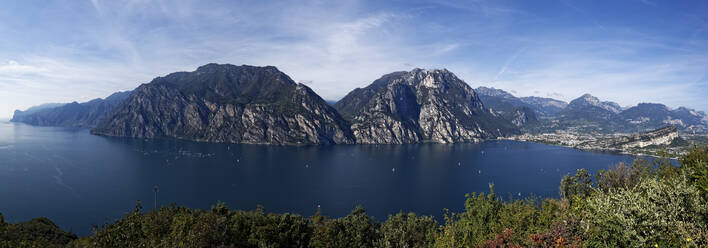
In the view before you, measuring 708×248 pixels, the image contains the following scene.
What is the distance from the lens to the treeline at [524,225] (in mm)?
17094

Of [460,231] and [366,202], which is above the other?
[460,231]

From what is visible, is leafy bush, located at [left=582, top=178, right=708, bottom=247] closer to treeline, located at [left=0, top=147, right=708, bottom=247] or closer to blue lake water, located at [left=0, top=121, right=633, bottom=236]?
treeline, located at [left=0, top=147, right=708, bottom=247]

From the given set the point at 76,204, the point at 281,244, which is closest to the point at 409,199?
the point at 281,244

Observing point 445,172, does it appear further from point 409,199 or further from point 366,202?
point 366,202

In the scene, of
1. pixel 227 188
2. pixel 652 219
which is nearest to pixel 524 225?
pixel 652 219

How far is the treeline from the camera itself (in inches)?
673

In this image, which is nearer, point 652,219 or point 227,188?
point 652,219

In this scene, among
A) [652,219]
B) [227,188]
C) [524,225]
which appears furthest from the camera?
[227,188]

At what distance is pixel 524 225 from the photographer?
3594 centimetres

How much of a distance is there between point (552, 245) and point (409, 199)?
401 ft

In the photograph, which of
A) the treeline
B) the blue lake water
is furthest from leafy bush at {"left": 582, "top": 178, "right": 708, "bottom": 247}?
the blue lake water

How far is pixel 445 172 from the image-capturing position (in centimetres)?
19900

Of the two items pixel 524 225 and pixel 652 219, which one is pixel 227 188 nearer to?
pixel 524 225

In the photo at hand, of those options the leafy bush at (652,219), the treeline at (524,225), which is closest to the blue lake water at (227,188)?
the treeline at (524,225)
